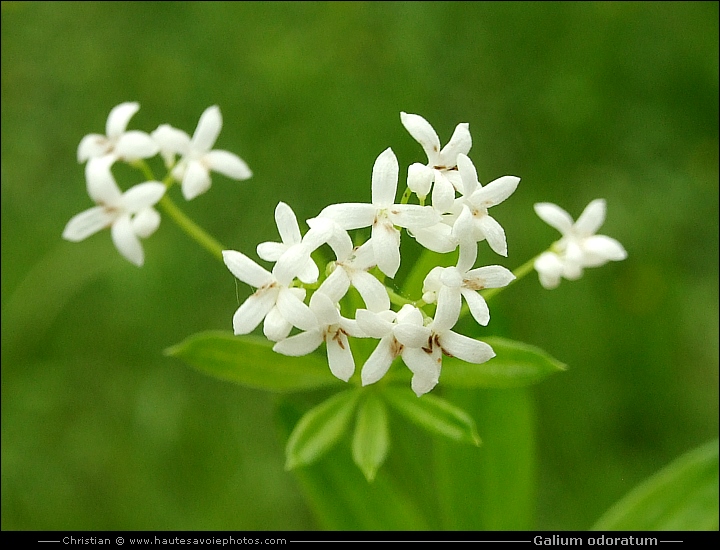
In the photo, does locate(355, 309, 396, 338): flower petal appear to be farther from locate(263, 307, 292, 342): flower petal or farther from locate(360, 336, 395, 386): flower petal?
locate(263, 307, 292, 342): flower petal

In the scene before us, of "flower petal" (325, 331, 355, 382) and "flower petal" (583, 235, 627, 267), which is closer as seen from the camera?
"flower petal" (325, 331, 355, 382)

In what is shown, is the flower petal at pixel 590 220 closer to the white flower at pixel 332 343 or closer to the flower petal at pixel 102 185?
the white flower at pixel 332 343

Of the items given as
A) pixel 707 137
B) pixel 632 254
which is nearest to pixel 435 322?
pixel 632 254

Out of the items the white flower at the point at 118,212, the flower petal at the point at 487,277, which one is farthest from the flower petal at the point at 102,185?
the flower petal at the point at 487,277

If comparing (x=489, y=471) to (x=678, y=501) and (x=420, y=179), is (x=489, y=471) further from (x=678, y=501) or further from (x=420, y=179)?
(x=420, y=179)

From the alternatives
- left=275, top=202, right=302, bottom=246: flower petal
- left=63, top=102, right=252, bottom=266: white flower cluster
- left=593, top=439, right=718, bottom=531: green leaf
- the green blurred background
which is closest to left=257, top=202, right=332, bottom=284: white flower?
left=275, top=202, right=302, bottom=246: flower petal

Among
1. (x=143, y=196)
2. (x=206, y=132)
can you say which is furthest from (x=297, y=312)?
(x=206, y=132)
